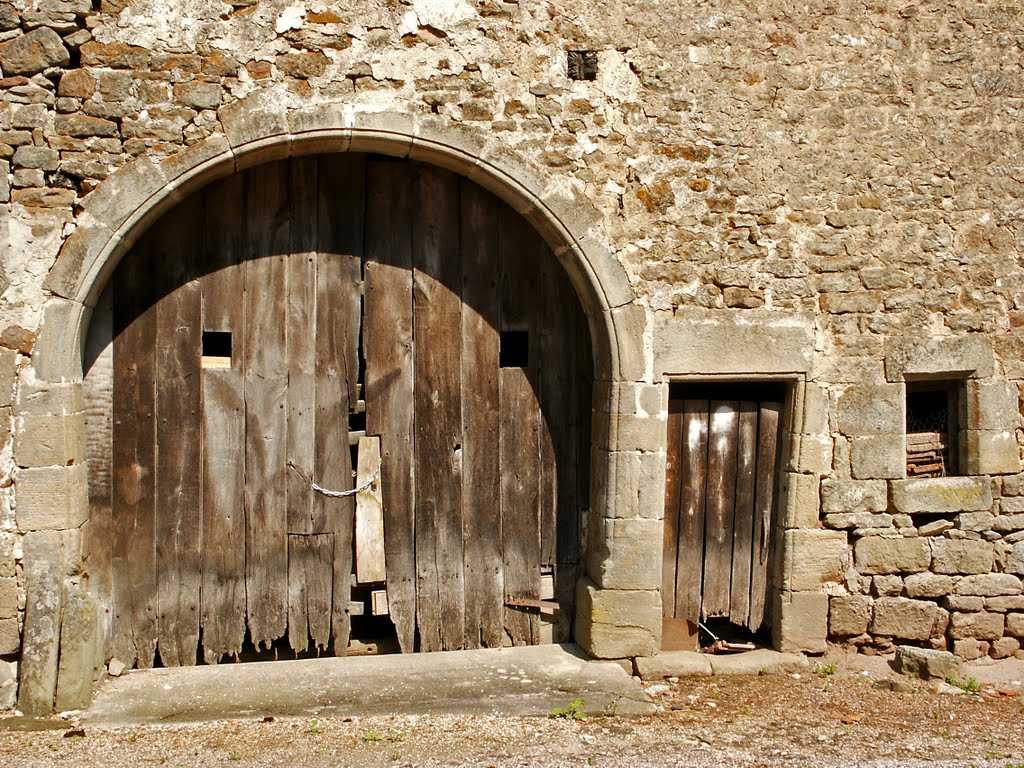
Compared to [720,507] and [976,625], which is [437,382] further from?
[976,625]

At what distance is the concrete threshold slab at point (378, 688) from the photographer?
161 inches

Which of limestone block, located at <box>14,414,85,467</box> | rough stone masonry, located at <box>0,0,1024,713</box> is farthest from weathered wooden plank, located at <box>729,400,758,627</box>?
limestone block, located at <box>14,414,85,467</box>

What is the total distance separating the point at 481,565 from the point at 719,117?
8.74 feet

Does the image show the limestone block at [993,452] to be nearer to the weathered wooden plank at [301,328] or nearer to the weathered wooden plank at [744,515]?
the weathered wooden plank at [744,515]

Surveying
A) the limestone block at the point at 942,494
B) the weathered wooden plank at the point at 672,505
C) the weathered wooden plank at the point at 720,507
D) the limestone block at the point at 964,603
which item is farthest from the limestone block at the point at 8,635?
the limestone block at the point at 964,603

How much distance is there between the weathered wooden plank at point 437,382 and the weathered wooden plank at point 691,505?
1192 millimetres

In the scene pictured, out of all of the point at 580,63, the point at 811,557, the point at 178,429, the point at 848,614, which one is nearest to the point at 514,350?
the point at 580,63

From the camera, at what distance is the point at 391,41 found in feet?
14.1

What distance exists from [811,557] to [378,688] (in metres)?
2.33

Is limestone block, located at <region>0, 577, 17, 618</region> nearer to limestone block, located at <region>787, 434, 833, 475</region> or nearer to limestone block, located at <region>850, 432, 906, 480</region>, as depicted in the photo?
limestone block, located at <region>787, 434, 833, 475</region>

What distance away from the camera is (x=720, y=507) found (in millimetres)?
4836

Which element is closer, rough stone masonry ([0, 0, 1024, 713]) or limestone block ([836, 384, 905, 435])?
rough stone masonry ([0, 0, 1024, 713])

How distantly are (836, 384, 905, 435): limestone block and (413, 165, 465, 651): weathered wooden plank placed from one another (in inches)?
80.0

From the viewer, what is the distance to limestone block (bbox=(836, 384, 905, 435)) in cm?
468
